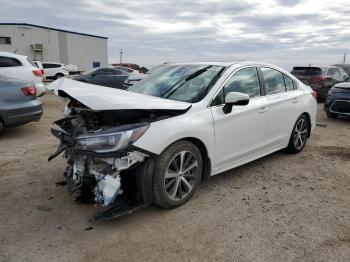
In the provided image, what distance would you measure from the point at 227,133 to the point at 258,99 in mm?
883

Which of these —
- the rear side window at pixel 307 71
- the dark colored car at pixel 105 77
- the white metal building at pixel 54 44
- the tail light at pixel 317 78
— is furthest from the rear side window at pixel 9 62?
the white metal building at pixel 54 44

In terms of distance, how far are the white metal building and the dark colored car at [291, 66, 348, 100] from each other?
2869cm

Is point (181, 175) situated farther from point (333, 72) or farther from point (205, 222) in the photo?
point (333, 72)

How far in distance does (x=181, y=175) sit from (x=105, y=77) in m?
16.3

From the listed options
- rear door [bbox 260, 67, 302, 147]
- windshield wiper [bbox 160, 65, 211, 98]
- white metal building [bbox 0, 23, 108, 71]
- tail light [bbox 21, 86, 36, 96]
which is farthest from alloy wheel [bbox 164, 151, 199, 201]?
white metal building [bbox 0, 23, 108, 71]

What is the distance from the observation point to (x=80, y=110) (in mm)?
3729

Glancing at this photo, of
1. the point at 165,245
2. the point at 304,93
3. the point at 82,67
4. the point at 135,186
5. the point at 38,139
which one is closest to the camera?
the point at 165,245

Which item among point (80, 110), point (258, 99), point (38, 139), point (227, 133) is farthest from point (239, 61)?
point (38, 139)

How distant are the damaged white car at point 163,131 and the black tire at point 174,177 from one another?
1cm

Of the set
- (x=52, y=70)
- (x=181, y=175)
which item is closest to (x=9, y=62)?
(x=181, y=175)

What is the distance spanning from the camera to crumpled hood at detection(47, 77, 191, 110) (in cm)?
332

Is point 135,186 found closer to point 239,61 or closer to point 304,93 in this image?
point 239,61

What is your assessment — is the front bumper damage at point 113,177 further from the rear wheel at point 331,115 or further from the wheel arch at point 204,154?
the rear wheel at point 331,115

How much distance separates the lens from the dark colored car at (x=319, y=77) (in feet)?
45.2
